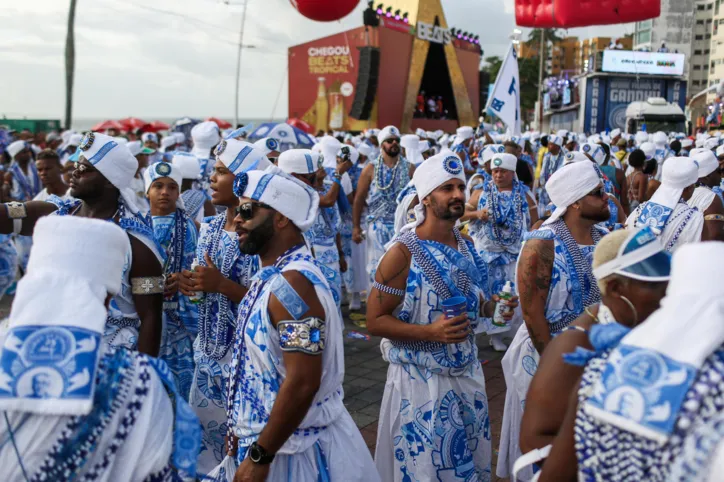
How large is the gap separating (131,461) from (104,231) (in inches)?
26.1

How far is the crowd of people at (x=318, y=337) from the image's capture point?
160 centimetres

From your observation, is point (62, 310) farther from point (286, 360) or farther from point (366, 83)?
point (366, 83)

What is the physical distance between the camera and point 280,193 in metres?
2.79

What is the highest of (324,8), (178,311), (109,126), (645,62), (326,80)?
(645,62)

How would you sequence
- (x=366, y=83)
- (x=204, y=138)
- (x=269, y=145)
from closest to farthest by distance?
(x=269, y=145)
(x=204, y=138)
(x=366, y=83)

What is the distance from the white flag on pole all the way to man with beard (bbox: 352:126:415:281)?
91.1 inches

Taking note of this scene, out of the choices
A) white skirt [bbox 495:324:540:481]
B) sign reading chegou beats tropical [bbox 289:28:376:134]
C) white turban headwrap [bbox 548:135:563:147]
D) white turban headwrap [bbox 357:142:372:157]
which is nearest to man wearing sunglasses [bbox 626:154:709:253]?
white skirt [bbox 495:324:540:481]

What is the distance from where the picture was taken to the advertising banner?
48.1 meters

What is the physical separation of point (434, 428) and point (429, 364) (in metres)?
0.33

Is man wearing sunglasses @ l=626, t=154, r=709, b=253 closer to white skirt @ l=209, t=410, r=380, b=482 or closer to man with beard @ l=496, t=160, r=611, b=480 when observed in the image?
man with beard @ l=496, t=160, r=611, b=480

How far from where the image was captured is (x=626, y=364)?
1.59m

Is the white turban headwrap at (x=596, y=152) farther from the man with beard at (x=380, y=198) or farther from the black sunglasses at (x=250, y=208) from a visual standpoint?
the black sunglasses at (x=250, y=208)

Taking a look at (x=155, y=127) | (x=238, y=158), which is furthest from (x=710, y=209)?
(x=155, y=127)

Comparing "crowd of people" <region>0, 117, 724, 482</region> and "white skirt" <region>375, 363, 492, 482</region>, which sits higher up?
"crowd of people" <region>0, 117, 724, 482</region>
